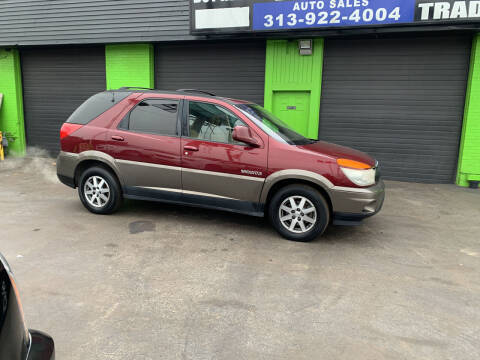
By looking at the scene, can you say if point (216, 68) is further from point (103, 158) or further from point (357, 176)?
point (357, 176)

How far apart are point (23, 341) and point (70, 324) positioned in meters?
1.47

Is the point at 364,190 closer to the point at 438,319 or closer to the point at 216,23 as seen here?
the point at 438,319

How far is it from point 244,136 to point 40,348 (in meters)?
3.42

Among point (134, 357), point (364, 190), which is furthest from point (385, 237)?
point (134, 357)

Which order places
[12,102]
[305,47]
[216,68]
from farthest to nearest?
[12,102] → [216,68] → [305,47]

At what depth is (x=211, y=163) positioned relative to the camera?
4.87 metres

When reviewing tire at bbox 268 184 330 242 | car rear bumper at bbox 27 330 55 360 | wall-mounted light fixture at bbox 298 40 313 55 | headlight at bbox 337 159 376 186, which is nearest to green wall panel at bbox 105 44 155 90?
wall-mounted light fixture at bbox 298 40 313 55

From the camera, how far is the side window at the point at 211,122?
4.88 m

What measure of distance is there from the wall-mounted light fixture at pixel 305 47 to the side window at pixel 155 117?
16.8 feet

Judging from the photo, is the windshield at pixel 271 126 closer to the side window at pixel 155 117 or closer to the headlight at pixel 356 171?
the headlight at pixel 356 171

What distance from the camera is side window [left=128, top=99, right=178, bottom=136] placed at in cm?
516

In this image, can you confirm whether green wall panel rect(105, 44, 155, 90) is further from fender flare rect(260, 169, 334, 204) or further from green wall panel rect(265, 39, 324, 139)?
fender flare rect(260, 169, 334, 204)

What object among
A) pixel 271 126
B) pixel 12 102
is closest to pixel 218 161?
pixel 271 126

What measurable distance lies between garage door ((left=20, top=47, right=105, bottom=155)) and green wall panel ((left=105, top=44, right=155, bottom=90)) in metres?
0.38
